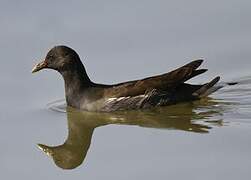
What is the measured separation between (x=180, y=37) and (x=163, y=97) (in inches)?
67.6

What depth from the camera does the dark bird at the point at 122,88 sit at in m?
14.8

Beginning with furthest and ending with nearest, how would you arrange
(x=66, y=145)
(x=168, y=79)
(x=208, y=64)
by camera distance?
(x=208, y=64) < (x=168, y=79) < (x=66, y=145)

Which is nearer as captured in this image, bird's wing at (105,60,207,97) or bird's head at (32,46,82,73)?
bird's wing at (105,60,207,97)

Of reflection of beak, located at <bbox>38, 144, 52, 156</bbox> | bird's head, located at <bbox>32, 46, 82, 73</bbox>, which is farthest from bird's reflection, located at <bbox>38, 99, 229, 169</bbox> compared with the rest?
bird's head, located at <bbox>32, 46, 82, 73</bbox>

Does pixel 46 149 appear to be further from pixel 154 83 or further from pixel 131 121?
pixel 154 83

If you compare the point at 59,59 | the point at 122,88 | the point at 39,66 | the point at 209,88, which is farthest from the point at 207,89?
the point at 39,66

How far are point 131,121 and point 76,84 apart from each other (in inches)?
53.9

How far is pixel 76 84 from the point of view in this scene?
1531cm

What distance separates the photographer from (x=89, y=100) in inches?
593

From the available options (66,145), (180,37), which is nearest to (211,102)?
(180,37)

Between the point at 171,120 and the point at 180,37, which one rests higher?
the point at 180,37

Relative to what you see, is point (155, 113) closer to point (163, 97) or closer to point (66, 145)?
point (163, 97)

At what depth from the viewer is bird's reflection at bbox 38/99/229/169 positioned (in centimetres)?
1312

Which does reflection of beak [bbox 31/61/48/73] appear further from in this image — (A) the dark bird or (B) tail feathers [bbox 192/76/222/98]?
(B) tail feathers [bbox 192/76/222/98]
